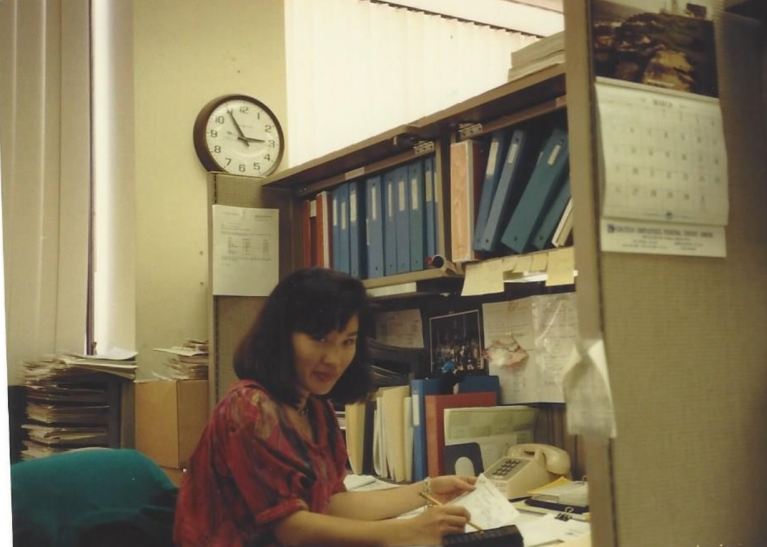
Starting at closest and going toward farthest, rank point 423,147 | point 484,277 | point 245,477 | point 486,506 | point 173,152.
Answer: point 245,477, point 486,506, point 484,277, point 423,147, point 173,152

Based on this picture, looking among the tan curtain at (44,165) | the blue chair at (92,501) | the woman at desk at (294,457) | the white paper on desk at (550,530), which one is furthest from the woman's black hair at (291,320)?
the tan curtain at (44,165)

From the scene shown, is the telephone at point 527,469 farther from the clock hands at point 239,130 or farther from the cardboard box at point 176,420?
the clock hands at point 239,130

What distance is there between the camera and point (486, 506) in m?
1.32

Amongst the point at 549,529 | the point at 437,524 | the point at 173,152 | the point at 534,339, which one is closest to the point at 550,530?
the point at 549,529

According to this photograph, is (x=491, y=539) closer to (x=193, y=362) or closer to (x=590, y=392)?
(x=590, y=392)

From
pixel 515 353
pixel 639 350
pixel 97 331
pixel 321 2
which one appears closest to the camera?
pixel 639 350

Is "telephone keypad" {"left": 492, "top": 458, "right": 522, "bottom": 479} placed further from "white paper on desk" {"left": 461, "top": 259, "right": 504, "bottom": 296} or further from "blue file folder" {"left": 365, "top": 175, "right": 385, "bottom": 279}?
"blue file folder" {"left": 365, "top": 175, "right": 385, "bottom": 279}

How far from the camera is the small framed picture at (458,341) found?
1.89 metres

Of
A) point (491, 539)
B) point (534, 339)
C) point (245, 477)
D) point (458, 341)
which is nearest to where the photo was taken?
point (491, 539)

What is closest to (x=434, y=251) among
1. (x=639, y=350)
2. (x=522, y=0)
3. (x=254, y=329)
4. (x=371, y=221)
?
(x=371, y=221)

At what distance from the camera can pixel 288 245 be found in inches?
91.4

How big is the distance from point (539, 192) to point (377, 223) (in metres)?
0.58

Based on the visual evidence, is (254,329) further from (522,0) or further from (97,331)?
(522,0)

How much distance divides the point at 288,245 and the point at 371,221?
0.40 m
